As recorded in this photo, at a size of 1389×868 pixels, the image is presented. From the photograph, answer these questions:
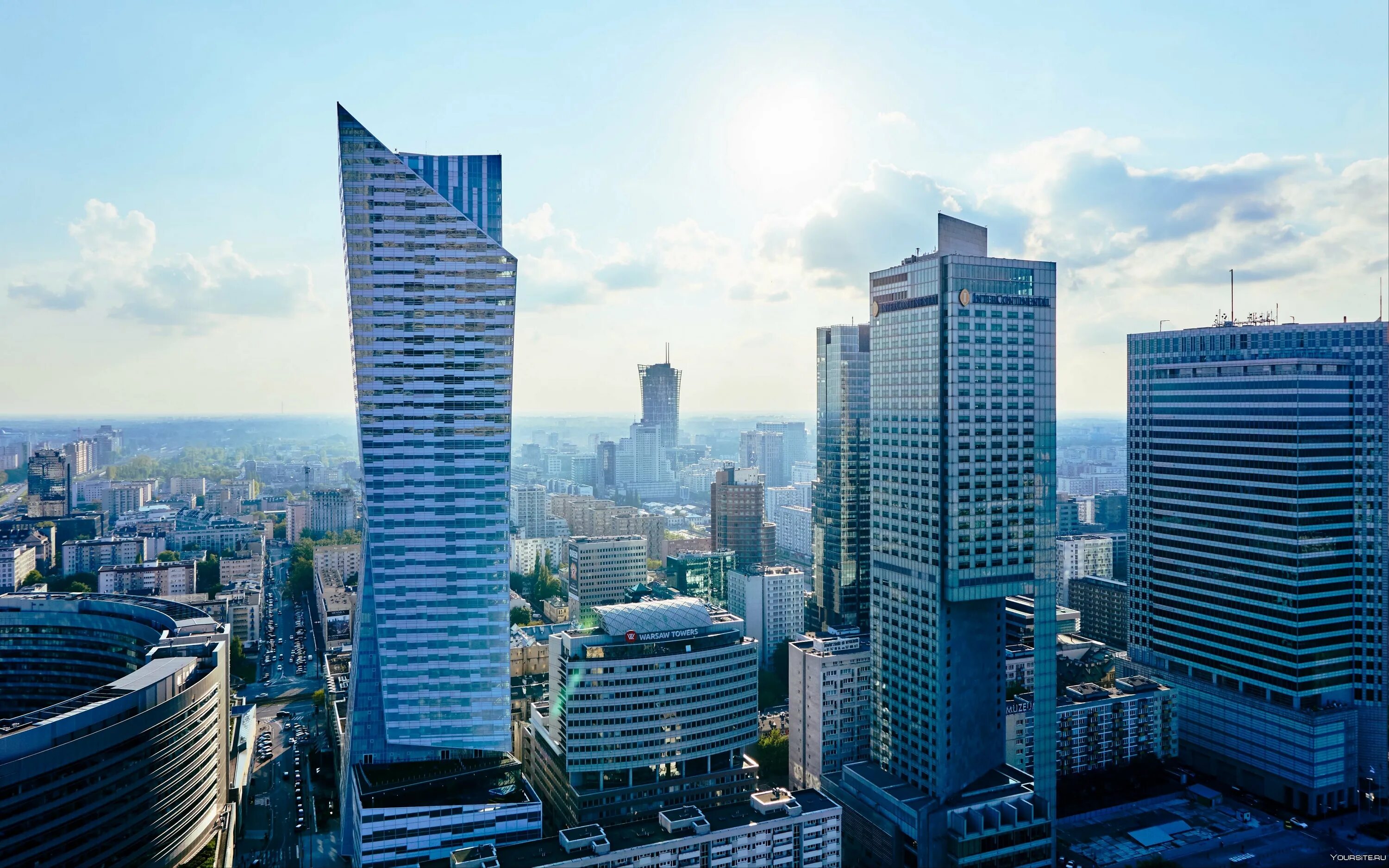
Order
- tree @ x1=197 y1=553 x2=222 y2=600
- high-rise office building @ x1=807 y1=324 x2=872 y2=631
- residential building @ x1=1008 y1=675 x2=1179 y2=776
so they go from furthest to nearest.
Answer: tree @ x1=197 y1=553 x2=222 y2=600 < high-rise office building @ x1=807 y1=324 x2=872 y2=631 < residential building @ x1=1008 y1=675 x2=1179 y2=776

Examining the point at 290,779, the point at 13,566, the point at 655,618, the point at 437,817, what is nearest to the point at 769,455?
the point at 13,566

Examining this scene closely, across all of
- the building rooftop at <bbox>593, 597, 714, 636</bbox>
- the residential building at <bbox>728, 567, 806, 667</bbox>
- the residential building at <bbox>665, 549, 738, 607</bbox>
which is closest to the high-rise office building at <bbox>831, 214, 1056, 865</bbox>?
the building rooftop at <bbox>593, 597, 714, 636</bbox>

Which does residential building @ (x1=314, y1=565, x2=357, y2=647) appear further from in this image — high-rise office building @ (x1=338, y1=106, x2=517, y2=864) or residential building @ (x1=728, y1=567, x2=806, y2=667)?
residential building @ (x1=728, y1=567, x2=806, y2=667)

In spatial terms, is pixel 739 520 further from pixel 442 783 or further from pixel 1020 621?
pixel 442 783

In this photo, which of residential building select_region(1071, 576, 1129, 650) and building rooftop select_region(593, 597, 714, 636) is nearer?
building rooftop select_region(593, 597, 714, 636)

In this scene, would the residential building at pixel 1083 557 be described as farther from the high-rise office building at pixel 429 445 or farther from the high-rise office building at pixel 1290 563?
the high-rise office building at pixel 429 445
